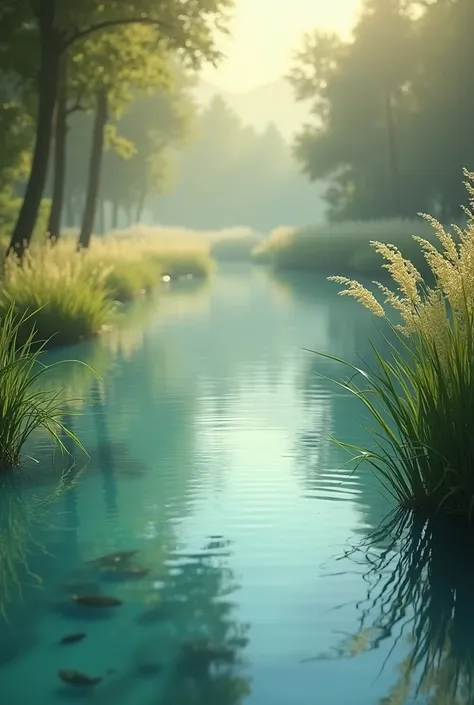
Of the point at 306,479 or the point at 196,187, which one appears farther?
the point at 196,187

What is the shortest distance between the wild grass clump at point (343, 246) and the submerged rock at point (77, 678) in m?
20.9

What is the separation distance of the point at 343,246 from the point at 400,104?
11237mm

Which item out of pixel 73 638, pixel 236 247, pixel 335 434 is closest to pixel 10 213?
pixel 335 434

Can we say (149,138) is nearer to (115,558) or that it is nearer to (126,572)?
(115,558)

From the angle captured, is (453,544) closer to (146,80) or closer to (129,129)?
(146,80)

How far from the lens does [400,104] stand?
133 ft

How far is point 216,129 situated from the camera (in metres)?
102

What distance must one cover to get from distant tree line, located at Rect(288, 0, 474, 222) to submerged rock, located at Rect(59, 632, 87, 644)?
3195 centimetres

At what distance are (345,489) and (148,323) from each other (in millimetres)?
10819

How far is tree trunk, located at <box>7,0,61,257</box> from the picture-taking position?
15859 millimetres

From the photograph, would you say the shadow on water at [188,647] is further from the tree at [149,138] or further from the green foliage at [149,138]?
the green foliage at [149,138]

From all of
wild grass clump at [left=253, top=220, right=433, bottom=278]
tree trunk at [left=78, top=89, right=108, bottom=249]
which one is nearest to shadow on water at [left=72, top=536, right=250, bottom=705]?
tree trunk at [left=78, top=89, right=108, bottom=249]

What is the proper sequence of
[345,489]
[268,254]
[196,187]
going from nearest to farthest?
[345,489] < [268,254] < [196,187]

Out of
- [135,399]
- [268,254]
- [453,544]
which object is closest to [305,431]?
[135,399]
